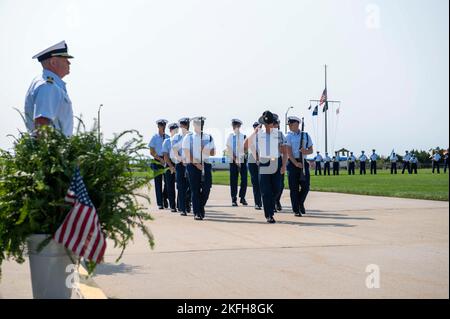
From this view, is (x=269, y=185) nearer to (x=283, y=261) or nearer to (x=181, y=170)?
(x=181, y=170)

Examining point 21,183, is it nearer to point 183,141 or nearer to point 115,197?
point 115,197

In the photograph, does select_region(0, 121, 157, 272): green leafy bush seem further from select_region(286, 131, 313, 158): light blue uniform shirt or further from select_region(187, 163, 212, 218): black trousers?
select_region(286, 131, 313, 158): light blue uniform shirt

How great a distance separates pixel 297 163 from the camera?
38.5ft

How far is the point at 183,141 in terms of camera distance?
39.6ft

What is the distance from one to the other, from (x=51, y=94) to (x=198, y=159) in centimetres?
→ 640

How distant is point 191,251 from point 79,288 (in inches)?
92.8

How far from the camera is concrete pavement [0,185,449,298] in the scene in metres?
4.89

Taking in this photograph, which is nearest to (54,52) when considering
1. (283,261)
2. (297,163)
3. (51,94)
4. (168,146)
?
(51,94)

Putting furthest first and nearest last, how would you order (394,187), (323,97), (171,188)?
(323,97), (394,187), (171,188)

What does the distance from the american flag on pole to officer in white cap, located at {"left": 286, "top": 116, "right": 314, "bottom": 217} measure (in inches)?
298

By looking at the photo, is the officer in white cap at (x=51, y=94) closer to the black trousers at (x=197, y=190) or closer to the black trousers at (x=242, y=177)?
the black trousers at (x=197, y=190)

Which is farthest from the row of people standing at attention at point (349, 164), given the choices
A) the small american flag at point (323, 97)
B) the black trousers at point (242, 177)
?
Answer: the black trousers at point (242, 177)

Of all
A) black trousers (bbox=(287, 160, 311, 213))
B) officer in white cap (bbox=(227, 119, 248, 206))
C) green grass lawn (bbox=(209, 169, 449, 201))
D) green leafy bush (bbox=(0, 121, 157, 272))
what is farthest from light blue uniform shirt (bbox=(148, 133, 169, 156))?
green leafy bush (bbox=(0, 121, 157, 272))
